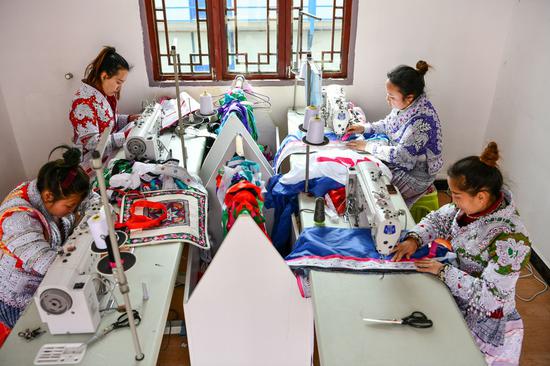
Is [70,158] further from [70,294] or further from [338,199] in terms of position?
[338,199]

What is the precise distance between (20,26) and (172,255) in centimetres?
250

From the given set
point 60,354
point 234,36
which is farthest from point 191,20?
point 60,354

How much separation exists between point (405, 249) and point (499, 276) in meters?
0.39

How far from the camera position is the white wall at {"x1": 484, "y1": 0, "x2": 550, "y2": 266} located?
3.13 metres

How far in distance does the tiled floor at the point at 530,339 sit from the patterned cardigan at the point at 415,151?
38.0 inches

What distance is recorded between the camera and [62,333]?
163cm

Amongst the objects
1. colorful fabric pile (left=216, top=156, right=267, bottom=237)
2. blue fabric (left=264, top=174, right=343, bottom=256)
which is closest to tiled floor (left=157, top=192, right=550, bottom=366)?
blue fabric (left=264, top=174, right=343, bottom=256)

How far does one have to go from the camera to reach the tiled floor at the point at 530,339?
2539 millimetres

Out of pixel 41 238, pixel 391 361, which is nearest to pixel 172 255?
pixel 41 238

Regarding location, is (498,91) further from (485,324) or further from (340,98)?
(485,324)

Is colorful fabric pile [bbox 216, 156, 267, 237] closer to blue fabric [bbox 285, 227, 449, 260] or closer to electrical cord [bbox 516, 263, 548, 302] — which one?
blue fabric [bbox 285, 227, 449, 260]

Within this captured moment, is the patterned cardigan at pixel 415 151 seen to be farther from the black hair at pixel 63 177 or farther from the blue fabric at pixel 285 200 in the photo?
the black hair at pixel 63 177

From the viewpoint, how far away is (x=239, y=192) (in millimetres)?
2182

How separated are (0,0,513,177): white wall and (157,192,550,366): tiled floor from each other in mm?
1572
